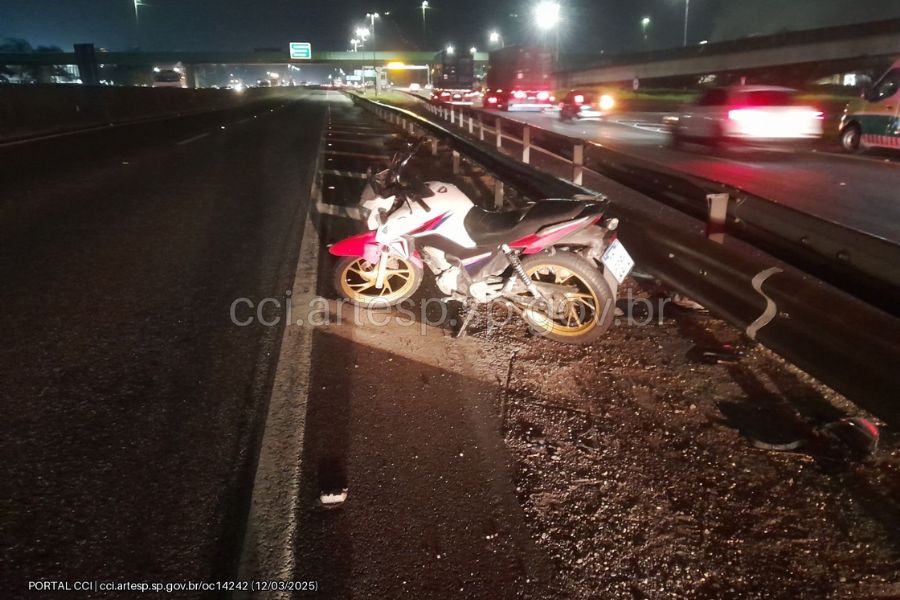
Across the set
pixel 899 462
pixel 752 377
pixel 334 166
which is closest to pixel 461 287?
→ pixel 752 377

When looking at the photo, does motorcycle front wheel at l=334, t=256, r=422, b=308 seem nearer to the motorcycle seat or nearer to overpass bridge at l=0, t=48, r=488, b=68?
the motorcycle seat

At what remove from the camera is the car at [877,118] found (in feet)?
47.5

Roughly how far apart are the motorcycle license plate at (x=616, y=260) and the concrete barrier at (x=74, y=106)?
19984mm

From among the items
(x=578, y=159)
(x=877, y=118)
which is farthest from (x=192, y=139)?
(x=877, y=118)

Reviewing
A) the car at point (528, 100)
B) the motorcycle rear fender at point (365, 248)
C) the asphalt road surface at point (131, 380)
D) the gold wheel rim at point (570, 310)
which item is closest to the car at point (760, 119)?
the asphalt road surface at point (131, 380)

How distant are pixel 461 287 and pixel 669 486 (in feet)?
7.75

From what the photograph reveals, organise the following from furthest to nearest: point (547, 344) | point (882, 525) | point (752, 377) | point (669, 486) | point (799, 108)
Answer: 1. point (799, 108)
2. point (547, 344)
3. point (752, 377)
4. point (669, 486)
5. point (882, 525)

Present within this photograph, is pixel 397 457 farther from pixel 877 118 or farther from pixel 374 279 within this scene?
pixel 877 118

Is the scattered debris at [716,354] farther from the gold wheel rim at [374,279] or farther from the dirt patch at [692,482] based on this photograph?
the gold wheel rim at [374,279]

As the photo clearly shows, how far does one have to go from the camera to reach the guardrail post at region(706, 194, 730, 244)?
4.76 metres

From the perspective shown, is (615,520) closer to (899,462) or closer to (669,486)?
(669,486)

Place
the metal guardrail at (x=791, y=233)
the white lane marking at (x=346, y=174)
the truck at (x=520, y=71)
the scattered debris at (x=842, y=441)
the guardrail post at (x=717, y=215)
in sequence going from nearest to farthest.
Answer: the scattered debris at (x=842, y=441)
the metal guardrail at (x=791, y=233)
the guardrail post at (x=717, y=215)
the white lane marking at (x=346, y=174)
the truck at (x=520, y=71)

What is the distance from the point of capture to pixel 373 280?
5.44m

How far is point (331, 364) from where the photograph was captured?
171 inches
